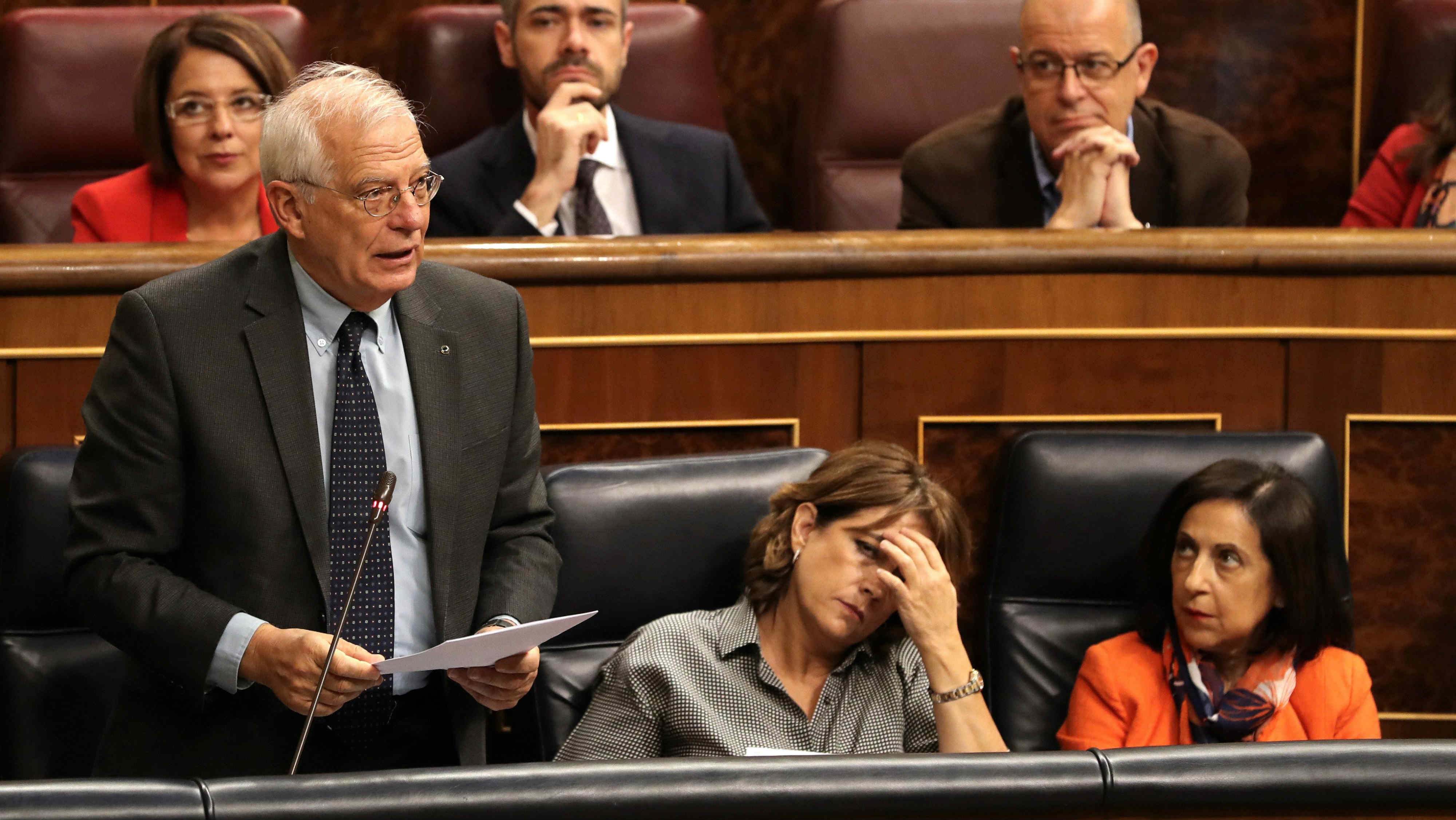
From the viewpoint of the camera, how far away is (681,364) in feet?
4.84

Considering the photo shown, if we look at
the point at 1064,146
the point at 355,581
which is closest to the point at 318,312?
the point at 355,581

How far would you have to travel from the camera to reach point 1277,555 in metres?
1.36

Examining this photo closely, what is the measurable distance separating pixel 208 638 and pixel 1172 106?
5.66 feet

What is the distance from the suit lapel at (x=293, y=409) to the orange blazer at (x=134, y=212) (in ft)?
2.19

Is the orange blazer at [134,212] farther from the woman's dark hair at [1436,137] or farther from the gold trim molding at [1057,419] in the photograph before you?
the woman's dark hair at [1436,137]

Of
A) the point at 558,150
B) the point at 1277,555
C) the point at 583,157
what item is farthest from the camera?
the point at 583,157

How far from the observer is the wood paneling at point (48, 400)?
1373mm

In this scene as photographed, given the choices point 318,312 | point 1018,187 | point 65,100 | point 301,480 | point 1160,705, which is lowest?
point 1160,705

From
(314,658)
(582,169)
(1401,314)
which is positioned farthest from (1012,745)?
(582,169)

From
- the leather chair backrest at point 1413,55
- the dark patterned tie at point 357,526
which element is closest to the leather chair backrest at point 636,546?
the dark patterned tie at point 357,526

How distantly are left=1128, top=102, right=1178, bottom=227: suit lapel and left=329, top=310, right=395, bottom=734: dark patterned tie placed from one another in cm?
99

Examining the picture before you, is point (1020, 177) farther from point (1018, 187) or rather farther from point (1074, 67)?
point (1074, 67)

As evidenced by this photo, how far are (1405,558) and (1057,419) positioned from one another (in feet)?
1.15

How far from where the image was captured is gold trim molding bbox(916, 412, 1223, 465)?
1.51m
